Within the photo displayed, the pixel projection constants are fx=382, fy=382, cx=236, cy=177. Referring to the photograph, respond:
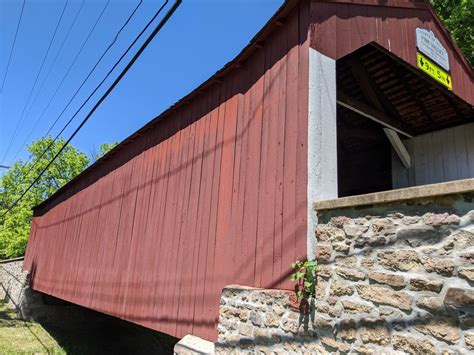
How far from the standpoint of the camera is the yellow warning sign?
495cm

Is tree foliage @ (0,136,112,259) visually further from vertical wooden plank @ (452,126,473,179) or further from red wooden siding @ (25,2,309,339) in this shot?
vertical wooden plank @ (452,126,473,179)

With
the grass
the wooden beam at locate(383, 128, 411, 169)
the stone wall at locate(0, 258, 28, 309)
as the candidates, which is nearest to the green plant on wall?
the wooden beam at locate(383, 128, 411, 169)

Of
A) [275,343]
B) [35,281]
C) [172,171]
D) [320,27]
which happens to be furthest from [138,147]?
[35,281]

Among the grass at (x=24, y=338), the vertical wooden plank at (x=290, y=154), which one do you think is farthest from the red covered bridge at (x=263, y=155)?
the grass at (x=24, y=338)

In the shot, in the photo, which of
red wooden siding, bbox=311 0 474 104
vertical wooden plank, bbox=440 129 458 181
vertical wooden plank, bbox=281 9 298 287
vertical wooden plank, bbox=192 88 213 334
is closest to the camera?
vertical wooden plank, bbox=281 9 298 287

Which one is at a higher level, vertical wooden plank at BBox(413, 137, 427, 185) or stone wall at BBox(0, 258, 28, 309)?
vertical wooden plank at BBox(413, 137, 427, 185)

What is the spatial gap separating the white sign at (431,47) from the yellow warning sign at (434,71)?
8cm

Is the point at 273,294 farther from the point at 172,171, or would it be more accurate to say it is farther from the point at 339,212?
the point at 172,171

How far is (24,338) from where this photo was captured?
38.4ft

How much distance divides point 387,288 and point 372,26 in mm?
3076

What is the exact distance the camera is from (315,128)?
3451 mm

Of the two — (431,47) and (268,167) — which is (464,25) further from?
(268,167)

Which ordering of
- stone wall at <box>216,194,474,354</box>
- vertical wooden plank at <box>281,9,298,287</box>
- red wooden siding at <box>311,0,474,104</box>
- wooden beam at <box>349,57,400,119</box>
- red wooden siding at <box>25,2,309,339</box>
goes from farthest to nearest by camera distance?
wooden beam at <box>349,57,400,119</box>, red wooden siding at <box>311,0,474,104</box>, red wooden siding at <box>25,2,309,339</box>, vertical wooden plank at <box>281,9,298,287</box>, stone wall at <box>216,194,474,354</box>

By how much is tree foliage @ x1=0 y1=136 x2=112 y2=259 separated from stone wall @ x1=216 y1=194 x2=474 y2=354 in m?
23.5
